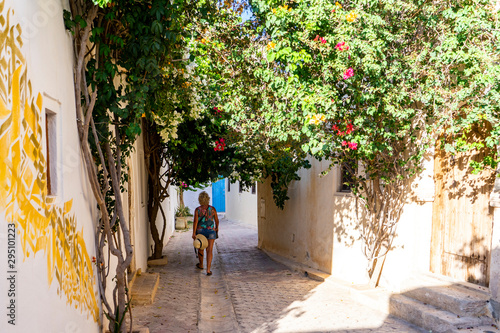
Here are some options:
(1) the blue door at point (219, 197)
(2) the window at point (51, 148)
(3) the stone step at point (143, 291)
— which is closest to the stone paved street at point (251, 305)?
(3) the stone step at point (143, 291)

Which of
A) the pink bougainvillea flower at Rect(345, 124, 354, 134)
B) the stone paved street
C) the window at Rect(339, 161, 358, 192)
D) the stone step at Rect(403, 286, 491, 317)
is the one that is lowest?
the stone paved street

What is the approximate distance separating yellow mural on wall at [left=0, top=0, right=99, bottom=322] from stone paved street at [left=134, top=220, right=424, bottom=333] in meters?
2.76

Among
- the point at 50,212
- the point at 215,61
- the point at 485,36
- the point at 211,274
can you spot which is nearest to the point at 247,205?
the point at 211,274

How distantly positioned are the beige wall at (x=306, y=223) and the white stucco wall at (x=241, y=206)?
7145mm

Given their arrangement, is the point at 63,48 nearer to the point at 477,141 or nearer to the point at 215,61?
the point at 215,61

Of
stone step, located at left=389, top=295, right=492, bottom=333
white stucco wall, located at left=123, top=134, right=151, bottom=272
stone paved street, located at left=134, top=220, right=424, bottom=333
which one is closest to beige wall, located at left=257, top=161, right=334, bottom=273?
stone paved street, located at left=134, top=220, right=424, bottom=333

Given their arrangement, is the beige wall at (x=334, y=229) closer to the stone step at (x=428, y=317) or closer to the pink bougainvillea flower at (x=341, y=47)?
the stone step at (x=428, y=317)

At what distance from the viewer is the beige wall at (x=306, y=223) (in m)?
9.68

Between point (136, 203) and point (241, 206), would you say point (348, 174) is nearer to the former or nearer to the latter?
point (136, 203)

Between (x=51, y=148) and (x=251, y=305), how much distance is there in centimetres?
475

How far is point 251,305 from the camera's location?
741cm

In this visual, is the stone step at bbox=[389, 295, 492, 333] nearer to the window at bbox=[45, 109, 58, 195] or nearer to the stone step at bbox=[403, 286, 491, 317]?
the stone step at bbox=[403, 286, 491, 317]

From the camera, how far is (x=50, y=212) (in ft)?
11.2

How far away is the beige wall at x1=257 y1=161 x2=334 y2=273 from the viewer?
31.8 ft
